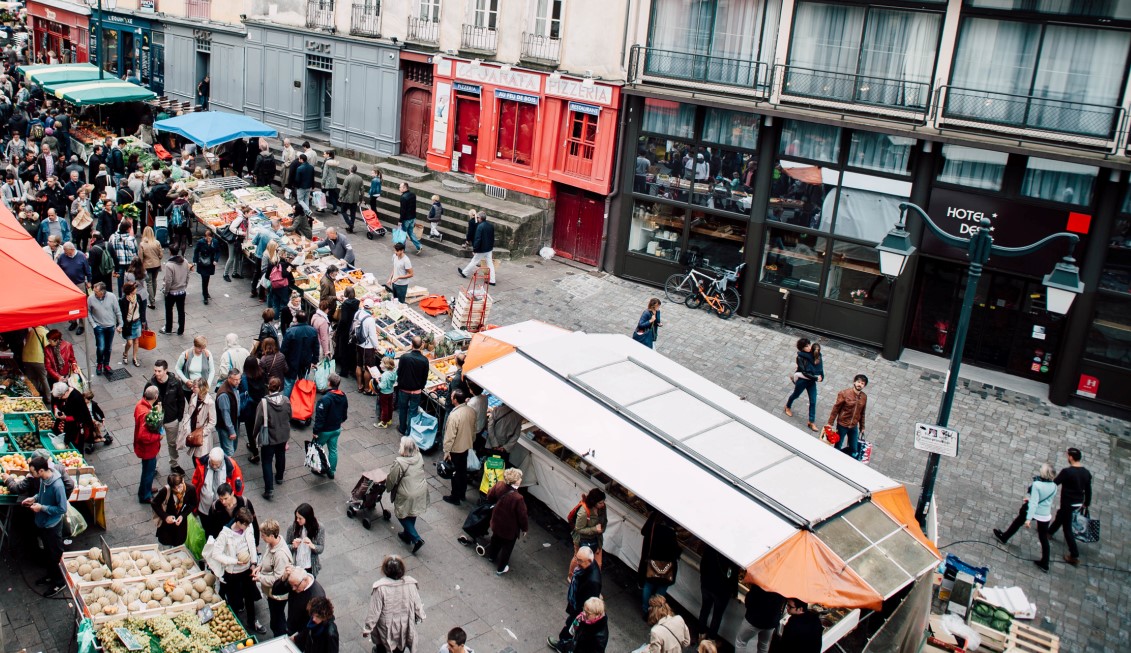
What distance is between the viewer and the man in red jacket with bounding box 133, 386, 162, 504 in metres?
11.9

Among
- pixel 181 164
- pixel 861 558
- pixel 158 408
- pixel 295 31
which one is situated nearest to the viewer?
pixel 861 558

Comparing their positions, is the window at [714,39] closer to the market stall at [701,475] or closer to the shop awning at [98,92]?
the market stall at [701,475]

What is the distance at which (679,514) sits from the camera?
34.1 ft

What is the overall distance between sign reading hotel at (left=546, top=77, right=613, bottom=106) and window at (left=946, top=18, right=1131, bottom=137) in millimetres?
7675

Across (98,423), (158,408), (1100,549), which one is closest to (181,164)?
(98,423)

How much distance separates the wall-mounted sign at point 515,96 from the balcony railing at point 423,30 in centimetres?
261

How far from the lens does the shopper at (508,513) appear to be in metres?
11.6

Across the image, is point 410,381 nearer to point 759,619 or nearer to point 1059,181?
point 759,619

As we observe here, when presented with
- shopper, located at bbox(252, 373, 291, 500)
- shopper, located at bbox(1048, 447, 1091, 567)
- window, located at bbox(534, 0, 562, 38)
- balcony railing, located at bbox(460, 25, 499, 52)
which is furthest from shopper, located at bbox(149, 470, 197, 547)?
balcony railing, located at bbox(460, 25, 499, 52)

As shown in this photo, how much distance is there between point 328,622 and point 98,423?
22.0ft

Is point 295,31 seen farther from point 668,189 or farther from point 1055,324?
point 1055,324

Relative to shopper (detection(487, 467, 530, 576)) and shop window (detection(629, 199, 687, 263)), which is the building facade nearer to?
shop window (detection(629, 199, 687, 263))

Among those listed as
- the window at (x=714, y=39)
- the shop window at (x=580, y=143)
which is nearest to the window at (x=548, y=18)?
the shop window at (x=580, y=143)

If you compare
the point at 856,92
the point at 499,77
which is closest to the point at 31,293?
the point at 499,77
